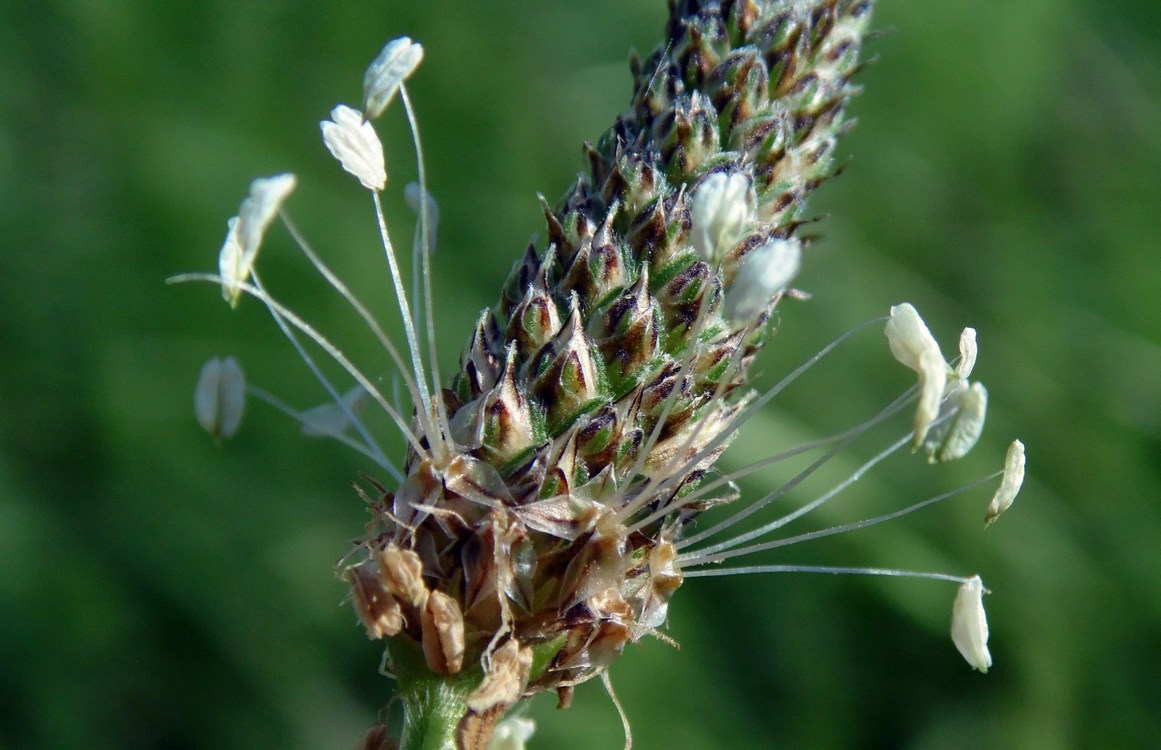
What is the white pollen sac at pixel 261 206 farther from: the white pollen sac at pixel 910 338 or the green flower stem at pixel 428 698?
the white pollen sac at pixel 910 338

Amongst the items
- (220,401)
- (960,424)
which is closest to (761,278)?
(960,424)

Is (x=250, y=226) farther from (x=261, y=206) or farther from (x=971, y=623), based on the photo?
(x=971, y=623)

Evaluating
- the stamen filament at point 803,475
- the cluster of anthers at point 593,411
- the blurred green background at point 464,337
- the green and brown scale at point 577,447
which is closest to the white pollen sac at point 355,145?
the cluster of anthers at point 593,411

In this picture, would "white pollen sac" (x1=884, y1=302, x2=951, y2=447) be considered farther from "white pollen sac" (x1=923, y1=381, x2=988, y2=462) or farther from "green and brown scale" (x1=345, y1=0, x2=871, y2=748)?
"green and brown scale" (x1=345, y1=0, x2=871, y2=748)

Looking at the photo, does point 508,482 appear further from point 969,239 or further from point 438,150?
point 969,239

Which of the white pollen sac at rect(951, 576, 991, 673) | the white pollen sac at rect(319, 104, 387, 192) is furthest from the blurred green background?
the white pollen sac at rect(319, 104, 387, 192)
